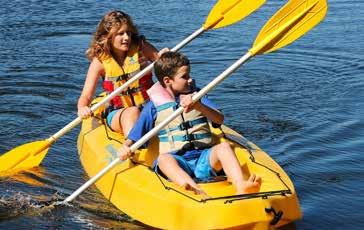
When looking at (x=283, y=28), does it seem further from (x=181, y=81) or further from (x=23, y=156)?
(x=23, y=156)

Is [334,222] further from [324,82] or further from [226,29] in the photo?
[226,29]

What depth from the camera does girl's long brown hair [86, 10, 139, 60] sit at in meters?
5.29

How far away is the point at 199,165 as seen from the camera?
4574 millimetres

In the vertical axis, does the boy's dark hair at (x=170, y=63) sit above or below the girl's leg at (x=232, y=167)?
above

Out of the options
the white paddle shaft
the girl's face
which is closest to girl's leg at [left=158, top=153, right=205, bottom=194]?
the white paddle shaft

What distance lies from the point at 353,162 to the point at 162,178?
1.81 m

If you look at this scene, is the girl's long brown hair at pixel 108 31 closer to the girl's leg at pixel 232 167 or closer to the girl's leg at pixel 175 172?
the girl's leg at pixel 175 172

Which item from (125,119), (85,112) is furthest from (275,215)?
(85,112)

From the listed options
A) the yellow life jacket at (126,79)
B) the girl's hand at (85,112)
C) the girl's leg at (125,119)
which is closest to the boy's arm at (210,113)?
the girl's leg at (125,119)

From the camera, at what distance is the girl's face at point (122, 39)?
5.31 meters

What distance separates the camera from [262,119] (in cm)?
669

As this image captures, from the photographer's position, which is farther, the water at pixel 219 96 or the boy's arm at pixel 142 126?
the water at pixel 219 96

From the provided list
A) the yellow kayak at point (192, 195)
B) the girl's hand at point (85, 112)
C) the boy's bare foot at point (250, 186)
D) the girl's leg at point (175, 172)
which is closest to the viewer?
the yellow kayak at point (192, 195)

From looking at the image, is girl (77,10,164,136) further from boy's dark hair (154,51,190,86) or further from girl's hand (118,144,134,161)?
boy's dark hair (154,51,190,86)
